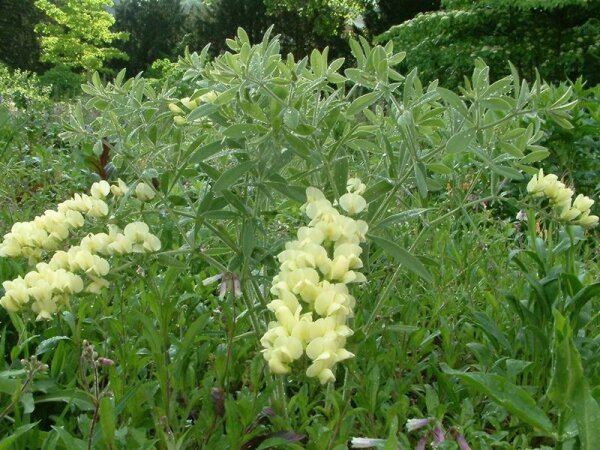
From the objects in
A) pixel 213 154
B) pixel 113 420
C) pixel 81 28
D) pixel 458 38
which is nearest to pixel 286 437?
pixel 113 420

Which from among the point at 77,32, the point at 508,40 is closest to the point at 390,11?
the point at 508,40

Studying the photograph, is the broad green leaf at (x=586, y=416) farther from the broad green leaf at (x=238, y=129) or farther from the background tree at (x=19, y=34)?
the background tree at (x=19, y=34)

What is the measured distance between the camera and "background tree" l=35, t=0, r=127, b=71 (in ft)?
90.9

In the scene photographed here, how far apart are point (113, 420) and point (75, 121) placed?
873 mm

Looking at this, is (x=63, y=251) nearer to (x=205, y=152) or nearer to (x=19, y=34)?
(x=205, y=152)

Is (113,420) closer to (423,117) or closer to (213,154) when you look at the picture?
(213,154)

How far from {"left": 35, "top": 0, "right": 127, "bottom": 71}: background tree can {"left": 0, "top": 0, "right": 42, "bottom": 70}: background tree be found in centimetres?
259

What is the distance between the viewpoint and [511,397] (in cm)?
127

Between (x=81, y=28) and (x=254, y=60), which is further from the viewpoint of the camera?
(x=81, y=28)

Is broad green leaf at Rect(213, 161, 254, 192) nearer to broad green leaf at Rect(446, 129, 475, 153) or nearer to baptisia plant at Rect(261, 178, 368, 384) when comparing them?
baptisia plant at Rect(261, 178, 368, 384)

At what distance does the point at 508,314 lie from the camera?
6.74 ft

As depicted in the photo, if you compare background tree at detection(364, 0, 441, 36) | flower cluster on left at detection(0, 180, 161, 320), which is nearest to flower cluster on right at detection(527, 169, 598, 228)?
flower cluster on left at detection(0, 180, 161, 320)

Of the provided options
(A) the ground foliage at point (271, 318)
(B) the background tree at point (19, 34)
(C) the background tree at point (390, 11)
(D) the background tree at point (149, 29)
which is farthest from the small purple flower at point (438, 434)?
(D) the background tree at point (149, 29)

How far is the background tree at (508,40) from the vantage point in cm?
1375
